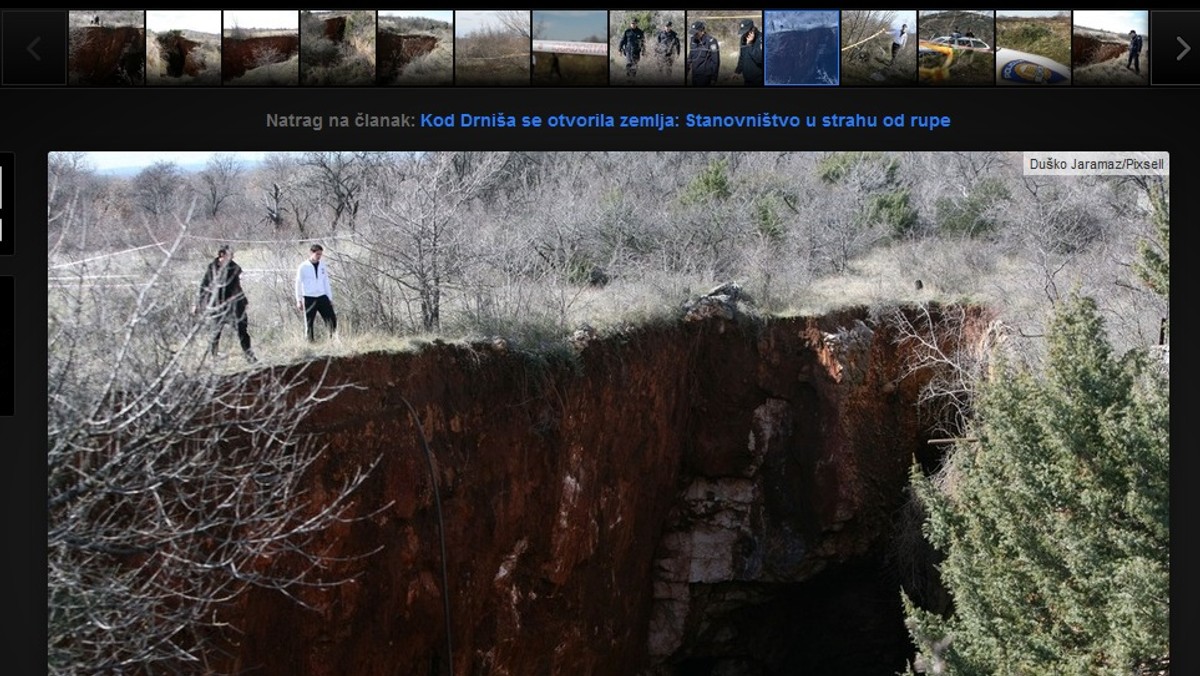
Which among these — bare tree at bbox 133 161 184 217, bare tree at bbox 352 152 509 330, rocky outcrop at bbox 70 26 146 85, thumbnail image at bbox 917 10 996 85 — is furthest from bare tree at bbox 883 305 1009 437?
rocky outcrop at bbox 70 26 146 85

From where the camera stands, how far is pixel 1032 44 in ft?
16.2

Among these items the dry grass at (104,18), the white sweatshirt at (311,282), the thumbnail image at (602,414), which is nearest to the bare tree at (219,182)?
the thumbnail image at (602,414)

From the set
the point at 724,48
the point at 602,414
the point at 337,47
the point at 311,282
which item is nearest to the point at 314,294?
the point at 311,282

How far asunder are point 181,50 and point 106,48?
11.0 inches

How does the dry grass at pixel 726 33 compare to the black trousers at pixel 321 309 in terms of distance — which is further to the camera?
the black trousers at pixel 321 309

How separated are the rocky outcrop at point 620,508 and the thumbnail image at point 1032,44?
6.83 m

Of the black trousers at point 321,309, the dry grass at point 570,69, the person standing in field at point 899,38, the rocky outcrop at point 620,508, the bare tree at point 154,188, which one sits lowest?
the rocky outcrop at point 620,508

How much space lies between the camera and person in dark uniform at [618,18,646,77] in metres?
4.82

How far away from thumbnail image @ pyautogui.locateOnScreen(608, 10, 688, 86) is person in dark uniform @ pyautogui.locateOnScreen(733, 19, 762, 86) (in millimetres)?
217

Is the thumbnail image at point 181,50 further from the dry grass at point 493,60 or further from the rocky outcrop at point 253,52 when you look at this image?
the dry grass at point 493,60

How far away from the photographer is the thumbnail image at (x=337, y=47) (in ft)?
15.7

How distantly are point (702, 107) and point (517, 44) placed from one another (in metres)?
0.74

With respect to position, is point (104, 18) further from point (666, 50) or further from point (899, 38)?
point (899, 38)

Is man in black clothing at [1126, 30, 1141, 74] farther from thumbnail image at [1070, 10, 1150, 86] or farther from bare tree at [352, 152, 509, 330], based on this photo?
bare tree at [352, 152, 509, 330]
